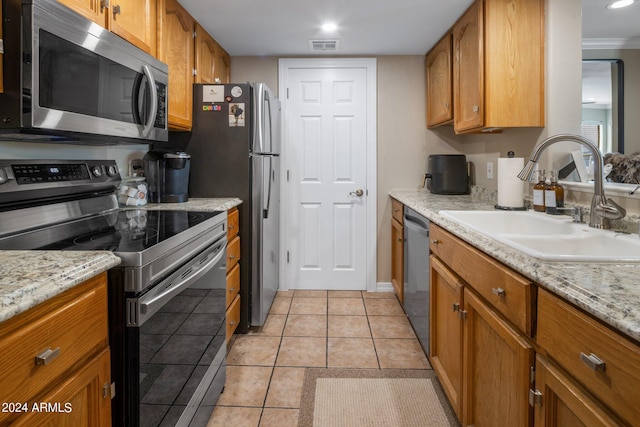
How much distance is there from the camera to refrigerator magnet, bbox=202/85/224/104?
2.60 m

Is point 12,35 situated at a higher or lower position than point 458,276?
higher

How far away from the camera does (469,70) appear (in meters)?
2.42

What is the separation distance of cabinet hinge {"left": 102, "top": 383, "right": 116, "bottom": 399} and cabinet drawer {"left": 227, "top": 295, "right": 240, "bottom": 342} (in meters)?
1.23

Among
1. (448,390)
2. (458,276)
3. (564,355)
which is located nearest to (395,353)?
(448,390)

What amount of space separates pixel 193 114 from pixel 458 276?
1931mm

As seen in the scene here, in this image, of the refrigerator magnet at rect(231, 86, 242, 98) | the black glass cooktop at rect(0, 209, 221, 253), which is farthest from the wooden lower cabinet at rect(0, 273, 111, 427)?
the refrigerator magnet at rect(231, 86, 242, 98)

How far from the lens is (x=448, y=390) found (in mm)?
1747

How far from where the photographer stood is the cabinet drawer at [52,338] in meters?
0.72

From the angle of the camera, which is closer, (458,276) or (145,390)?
(145,390)

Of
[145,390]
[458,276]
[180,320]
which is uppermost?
[458,276]

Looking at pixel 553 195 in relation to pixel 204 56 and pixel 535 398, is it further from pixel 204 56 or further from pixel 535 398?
pixel 204 56

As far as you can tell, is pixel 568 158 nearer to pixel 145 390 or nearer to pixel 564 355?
pixel 564 355

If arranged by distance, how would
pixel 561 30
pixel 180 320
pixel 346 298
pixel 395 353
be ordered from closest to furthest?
1. pixel 180 320
2. pixel 561 30
3. pixel 395 353
4. pixel 346 298

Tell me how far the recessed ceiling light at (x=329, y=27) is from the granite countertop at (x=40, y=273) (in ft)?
7.32
